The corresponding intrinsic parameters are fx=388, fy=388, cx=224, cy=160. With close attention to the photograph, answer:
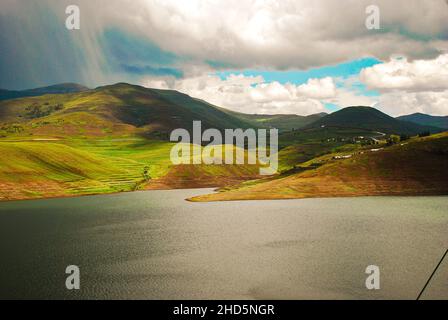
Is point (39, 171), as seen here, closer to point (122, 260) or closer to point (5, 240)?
point (5, 240)

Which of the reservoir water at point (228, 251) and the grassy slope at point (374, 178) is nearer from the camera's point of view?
the reservoir water at point (228, 251)

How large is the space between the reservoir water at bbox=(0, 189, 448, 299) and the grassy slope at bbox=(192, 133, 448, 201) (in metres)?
30.0

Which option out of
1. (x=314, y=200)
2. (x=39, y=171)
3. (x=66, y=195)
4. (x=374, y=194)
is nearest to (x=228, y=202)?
(x=314, y=200)

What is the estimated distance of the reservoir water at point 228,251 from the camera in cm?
5253

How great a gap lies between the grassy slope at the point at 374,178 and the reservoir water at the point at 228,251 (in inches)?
1182

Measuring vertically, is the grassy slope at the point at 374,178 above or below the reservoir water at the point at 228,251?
above

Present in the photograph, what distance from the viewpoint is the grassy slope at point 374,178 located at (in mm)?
166500

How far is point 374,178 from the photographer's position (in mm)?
175250

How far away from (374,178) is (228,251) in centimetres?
12137
